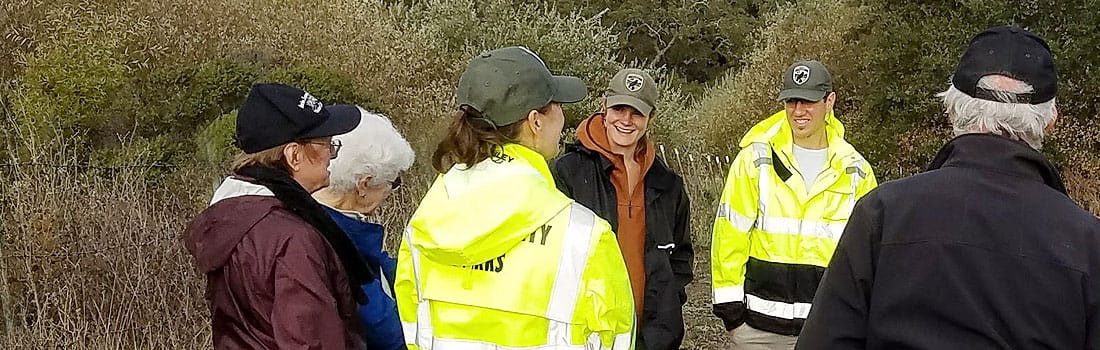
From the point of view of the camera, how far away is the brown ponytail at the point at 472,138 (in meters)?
2.83

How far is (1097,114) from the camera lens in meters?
13.0

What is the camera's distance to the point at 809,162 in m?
4.26

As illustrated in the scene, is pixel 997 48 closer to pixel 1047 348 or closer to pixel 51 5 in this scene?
pixel 1047 348

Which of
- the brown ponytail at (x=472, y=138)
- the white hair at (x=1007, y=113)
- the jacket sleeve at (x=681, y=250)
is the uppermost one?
the white hair at (x=1007, y=113)

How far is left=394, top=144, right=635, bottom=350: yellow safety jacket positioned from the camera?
2662 mm

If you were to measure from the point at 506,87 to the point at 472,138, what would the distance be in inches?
6.2

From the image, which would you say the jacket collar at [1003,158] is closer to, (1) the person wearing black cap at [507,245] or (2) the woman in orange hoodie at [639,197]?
(1) the person wearing black cap at [507,245]

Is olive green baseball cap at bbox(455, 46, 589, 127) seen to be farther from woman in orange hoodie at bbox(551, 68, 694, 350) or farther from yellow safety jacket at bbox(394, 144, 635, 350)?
woman in orange hoodie at bbox(551, 68, 694, 350)

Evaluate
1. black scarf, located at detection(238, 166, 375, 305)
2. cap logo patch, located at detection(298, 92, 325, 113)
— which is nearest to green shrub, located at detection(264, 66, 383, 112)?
cap logo patch, located at detection(298, 92, 325, 113)

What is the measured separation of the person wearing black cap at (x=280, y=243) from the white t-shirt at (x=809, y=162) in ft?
6.23

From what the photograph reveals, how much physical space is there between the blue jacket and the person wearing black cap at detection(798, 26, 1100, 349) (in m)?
1.31

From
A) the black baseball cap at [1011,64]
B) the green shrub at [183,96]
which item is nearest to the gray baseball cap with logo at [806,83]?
the black baseball cap at [1011,64]

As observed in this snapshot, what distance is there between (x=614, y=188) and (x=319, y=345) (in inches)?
63.4

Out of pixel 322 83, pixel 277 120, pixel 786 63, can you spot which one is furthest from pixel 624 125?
pixel 786 63
